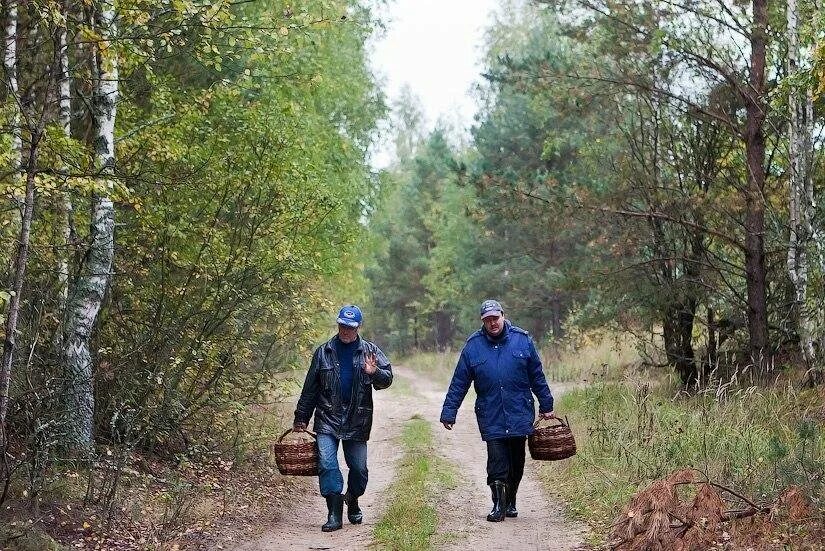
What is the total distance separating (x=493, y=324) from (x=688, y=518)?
2539 millimetres

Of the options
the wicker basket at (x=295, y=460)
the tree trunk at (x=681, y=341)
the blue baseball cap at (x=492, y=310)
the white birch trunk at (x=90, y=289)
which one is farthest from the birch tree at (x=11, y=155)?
the tree trunk at (x=681, y=341)

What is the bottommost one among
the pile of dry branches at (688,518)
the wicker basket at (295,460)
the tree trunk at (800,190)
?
the pile of dry branches at (688,518)

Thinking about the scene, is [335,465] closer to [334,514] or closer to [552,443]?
[334,514]

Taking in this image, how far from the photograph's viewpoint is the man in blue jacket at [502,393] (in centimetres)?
785

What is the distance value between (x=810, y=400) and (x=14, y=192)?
8.89m

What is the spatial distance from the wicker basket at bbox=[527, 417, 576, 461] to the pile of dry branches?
1.41m

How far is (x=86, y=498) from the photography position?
677cm

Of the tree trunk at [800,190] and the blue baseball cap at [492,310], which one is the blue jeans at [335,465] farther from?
the tree trunk at [800,190]

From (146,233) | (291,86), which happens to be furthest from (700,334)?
(146,233)

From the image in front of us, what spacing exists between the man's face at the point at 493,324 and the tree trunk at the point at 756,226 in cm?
602

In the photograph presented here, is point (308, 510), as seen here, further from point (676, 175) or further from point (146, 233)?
point (676, 175)

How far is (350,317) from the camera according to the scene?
25.2 feet

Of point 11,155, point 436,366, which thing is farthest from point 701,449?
point 436,366

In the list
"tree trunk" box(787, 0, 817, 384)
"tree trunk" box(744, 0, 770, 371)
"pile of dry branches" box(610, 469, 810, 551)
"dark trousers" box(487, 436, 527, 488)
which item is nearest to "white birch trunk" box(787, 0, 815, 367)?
"tree trunk" box(787, 0, 817, 384)
